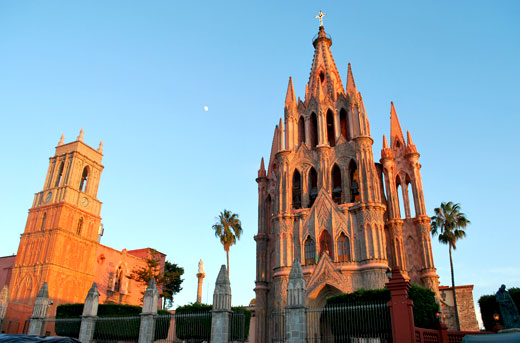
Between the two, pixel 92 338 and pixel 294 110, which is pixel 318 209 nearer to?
→ pixel 294 110

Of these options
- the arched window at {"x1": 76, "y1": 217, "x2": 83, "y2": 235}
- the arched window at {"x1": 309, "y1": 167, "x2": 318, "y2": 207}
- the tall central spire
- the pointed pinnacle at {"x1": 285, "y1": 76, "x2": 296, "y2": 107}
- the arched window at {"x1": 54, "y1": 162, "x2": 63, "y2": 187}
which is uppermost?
the tall central spire

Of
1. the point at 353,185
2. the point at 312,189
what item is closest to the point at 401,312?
the point at 353,185

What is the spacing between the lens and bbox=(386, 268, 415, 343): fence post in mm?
14281

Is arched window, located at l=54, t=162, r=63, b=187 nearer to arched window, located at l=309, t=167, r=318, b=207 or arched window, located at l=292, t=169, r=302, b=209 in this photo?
arched window, located at l=292, t=169, r=302, b=209

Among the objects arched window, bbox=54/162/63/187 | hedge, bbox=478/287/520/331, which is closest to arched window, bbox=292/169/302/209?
hedge, bbox=478/287/520/331

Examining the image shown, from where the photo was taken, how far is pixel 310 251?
32938 millimetres

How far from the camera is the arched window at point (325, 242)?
107 ft

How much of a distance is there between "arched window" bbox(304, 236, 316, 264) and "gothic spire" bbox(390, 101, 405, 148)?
13075mm

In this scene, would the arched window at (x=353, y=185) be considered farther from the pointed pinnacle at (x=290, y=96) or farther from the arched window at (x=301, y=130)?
the pointed pinnacle at (x=290, y=96)

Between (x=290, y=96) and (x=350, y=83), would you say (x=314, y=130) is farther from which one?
(x=350, y=83)

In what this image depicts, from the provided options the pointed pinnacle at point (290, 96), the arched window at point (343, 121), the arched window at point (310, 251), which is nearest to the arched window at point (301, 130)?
the pointed pinnacle at point (290, 96)

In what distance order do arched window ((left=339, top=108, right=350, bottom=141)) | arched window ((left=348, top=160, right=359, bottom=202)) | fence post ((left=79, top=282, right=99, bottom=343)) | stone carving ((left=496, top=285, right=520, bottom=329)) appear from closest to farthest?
stone carving ((left=496, top=285, right=520, bottom=329)), fence post ((left=79, top=282, right=99, bottom=343)), arched window ((left=348, top=160, right=359, bottom=202)), arched window ((left=339, top=108, right=350, bottom=141))

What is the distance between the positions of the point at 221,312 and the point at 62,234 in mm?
26923

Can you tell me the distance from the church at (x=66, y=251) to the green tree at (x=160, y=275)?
1.69m
